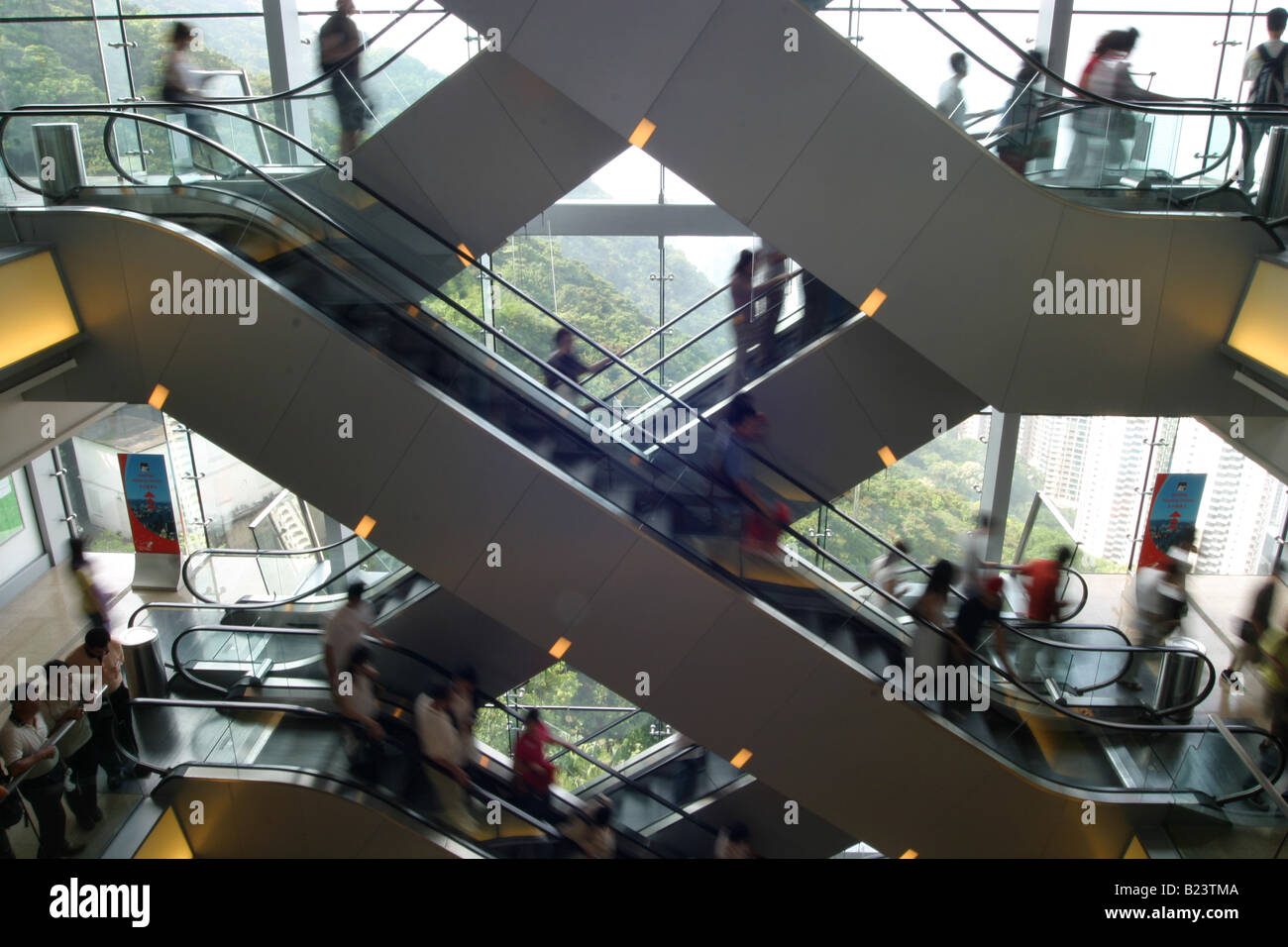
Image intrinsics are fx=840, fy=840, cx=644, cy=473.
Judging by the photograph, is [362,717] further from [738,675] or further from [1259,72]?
[1259,72]

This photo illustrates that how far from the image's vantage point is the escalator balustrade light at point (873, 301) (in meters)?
7.18

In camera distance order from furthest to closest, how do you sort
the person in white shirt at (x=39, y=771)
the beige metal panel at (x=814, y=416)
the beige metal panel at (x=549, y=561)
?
the beige metal panel at (x=814, y=416), the beige metal panel at (x=549, y=561), the person in white shirt at (x=39, y=771)

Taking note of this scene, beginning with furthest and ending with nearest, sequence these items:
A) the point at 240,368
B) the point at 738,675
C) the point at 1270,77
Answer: the point at 1270,77
the point at 738,675
the point at 240,368

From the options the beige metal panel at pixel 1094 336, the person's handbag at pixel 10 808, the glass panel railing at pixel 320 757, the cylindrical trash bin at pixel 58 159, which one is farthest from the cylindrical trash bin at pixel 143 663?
the beige metal panel at pixel 1094 336

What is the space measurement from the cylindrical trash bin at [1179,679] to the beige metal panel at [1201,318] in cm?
249

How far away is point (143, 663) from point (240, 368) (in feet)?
12.8

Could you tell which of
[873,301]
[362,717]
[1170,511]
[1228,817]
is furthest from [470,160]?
[1170,511]

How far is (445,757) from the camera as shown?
24.8 feet

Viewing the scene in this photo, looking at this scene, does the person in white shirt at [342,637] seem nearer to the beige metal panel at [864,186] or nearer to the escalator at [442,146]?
the escalator at [442,146]

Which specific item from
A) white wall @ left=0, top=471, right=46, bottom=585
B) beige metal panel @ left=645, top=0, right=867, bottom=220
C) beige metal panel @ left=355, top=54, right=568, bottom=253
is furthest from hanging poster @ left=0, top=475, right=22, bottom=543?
beige metal panel @ left=645, top=0, right=867, bottom=220

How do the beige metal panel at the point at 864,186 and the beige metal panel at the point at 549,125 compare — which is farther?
the beige metal panel at the point at 549,125

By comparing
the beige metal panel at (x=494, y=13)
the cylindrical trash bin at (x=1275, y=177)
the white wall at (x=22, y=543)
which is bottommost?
the white wall at (x=22, y=543)

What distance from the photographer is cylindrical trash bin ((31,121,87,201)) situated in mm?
6961
